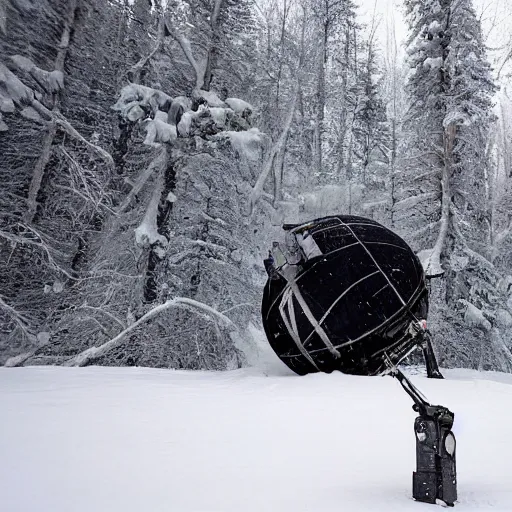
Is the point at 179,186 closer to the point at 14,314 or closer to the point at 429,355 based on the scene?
the point at 14,314

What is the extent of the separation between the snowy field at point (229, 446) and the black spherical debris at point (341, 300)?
507 mm

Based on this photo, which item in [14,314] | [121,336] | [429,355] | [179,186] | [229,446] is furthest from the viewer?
[179,186]

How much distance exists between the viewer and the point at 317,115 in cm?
2641

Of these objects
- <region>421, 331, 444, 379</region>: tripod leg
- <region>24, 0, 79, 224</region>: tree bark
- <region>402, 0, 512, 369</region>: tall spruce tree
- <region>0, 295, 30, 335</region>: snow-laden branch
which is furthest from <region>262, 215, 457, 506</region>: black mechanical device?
<region>402, 0, 512, 369</region>: tall spruce tree

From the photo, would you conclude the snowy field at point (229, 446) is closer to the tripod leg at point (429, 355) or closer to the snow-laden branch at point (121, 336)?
the tripod leg at point (429, 355)

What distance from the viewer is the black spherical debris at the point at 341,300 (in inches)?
221

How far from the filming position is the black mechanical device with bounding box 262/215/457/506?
5590 millimetres

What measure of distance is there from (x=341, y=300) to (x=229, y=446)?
9.86 feet

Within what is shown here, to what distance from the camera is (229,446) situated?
2959mm

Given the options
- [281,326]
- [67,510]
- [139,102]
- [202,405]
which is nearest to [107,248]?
[139,102]

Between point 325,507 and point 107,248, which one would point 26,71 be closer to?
point 107,248

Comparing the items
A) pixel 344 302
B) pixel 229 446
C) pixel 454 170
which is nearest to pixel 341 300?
pixel 344 302

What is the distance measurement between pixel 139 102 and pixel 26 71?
2902 millimetres

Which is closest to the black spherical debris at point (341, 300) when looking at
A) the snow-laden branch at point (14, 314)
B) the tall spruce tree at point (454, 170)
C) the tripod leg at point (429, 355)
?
the tripod leg at point (429, 355)
